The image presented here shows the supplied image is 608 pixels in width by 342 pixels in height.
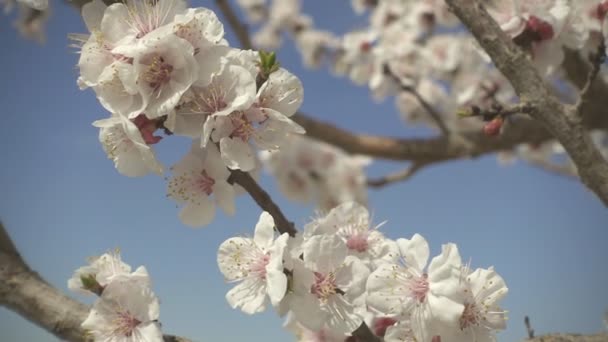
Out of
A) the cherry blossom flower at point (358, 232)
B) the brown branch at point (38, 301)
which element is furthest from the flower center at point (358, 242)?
the brown branch at point (38, 301)

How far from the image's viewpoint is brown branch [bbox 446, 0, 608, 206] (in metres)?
0.97

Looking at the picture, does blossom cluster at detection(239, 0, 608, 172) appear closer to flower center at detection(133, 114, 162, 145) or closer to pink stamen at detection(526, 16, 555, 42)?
pink stamen at detection(526, 16, 555, 42)

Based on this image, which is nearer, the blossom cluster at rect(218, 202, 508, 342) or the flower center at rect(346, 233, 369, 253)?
the blossom cluster at rect(218, 202, 508, 342)

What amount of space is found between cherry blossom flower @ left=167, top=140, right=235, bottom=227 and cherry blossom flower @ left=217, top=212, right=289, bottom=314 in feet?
0.30

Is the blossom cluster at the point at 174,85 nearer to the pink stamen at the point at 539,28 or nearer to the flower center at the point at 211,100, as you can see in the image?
the flower center at the point at 211,100

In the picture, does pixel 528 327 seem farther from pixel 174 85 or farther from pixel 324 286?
pixel 174 85

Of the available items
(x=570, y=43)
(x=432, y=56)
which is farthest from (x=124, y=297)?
(x=432, y=56)

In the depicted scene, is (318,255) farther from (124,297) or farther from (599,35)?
(599,35)

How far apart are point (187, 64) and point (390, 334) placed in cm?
51

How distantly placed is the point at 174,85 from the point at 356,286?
1.37ft

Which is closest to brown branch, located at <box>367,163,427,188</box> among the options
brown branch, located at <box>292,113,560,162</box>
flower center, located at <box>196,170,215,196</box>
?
brown branch, located at <box>292,113,560,162</box>

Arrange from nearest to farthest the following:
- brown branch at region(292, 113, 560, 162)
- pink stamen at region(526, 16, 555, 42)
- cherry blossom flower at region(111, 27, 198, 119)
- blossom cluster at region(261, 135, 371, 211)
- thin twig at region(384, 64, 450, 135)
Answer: cherry blossom flower at region(111, 27, 198, 119)
pink stamen at region(526, 16, 555, 42)
thin twig at region(384, 64, 450, 135)
brown branch at region(292, 113, 560, 162)
blossom cluster at region(261, 135, 371, 211)

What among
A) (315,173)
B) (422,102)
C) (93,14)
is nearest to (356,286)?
(93,14)

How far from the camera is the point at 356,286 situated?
2.76ft
